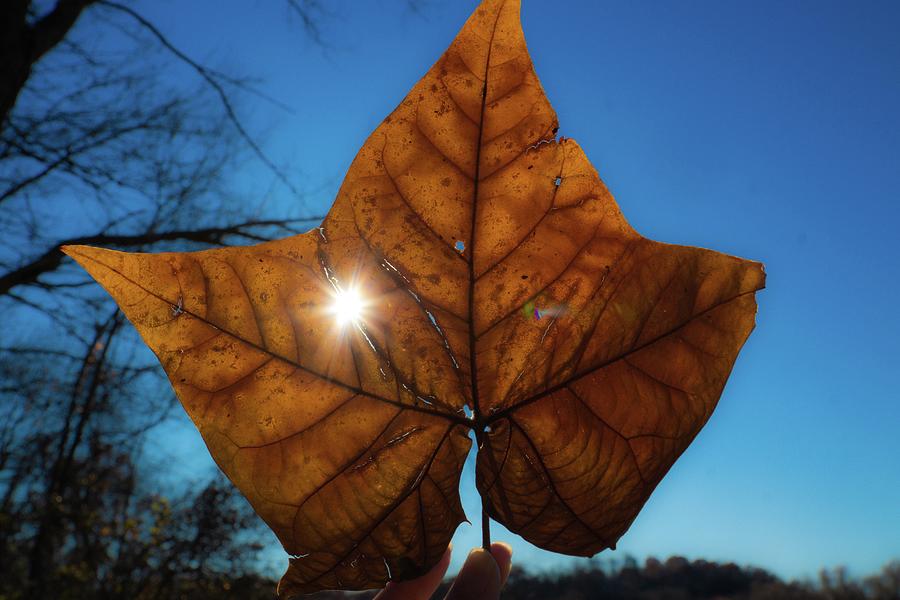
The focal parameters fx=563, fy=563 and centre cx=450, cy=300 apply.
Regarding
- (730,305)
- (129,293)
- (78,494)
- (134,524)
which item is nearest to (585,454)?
(730,305)

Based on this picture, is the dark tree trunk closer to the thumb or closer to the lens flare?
the lens flare

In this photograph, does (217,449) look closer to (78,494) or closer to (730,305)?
(730,305)

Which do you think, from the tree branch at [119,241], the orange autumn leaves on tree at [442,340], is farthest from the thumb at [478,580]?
the tree branch at [119,241]

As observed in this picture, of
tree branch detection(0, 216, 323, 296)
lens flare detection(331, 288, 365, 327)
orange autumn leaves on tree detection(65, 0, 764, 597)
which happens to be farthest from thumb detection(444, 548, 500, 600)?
tree branch detection(0, 216, 323, 296)

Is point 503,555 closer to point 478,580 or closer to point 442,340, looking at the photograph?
point 478,580

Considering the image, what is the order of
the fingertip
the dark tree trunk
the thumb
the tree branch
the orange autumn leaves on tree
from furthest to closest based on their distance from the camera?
the tree branch
the dark tree trunk
the fingertip
the thumb
the orange autumn leaves on tree

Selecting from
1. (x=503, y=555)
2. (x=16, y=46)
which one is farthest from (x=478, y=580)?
(x=16, y=46)

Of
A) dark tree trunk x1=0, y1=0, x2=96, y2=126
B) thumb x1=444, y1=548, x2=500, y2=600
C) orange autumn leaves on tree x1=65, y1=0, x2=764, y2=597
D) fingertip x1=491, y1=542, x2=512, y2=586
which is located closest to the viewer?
orange autumn leaves on tree x1=65, y1=0, x2=764, y2=597
